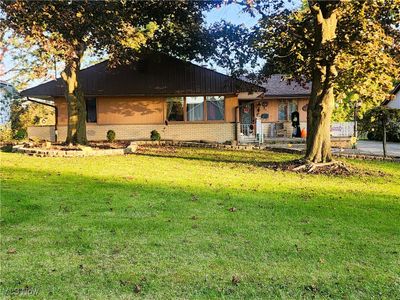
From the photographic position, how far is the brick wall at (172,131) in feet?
69.6

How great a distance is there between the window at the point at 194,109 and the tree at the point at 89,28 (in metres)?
2.42

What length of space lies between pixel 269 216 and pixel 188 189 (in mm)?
2359

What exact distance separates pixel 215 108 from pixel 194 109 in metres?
1.11

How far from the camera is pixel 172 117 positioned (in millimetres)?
21594

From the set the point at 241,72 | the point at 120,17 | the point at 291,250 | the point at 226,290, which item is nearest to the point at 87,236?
the point at 226,290

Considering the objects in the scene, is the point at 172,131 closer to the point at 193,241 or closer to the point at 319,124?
the point at 319,124

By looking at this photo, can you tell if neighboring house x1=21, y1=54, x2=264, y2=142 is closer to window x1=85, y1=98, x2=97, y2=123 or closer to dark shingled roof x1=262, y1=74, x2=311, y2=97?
window x1=85, y1=98, x2=97, y2=123

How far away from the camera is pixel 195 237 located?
4922mm

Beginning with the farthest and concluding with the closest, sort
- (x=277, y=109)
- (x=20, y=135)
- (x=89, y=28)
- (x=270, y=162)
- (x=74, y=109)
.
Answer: (x=277, y=109), (x=20, y=135), (x=74, y=109), (x=270, y=162), (x=89, y=28)

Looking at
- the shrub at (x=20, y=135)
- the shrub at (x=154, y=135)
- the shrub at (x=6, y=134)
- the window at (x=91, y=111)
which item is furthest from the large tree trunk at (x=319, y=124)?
the shrub at (x=6, y=134)

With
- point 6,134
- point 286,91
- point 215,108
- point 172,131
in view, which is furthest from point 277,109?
point 6,134

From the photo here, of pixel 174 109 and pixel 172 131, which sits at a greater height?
pixel 174 109

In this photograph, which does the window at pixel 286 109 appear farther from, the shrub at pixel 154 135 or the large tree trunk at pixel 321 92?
the large tree trunk at pixel 321 92

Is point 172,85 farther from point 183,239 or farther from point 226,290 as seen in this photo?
point 226,290
